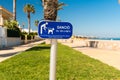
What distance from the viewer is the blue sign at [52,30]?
450cm

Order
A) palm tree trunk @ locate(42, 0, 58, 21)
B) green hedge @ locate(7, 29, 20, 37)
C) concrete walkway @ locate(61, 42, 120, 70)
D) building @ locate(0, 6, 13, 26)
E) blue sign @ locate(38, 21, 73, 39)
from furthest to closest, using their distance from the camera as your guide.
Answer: building @ locate(0, 6, 13, 26), green hedge @ locate(7, 29, 20, 37), concrete walkway @ locate(61, 42, 120, 70), palm tree trunk @ locate(42, 0, 58, 21), blue sign @ locate(38, 21, 73, 39)

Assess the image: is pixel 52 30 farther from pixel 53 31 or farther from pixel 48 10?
pixel 48 10

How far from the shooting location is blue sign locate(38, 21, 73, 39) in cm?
450

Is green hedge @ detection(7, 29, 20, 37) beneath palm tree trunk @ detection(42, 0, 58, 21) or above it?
beneath

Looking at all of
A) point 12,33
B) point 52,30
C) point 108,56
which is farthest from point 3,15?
point 52,30

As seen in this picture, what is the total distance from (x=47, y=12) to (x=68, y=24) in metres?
1.09

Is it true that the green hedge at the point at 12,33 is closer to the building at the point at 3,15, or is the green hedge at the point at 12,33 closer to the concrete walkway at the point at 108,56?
the building at the point at 3,15

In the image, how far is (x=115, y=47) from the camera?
97.1 ft

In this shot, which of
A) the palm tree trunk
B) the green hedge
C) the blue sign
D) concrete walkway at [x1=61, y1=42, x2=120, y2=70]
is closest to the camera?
the blue sign

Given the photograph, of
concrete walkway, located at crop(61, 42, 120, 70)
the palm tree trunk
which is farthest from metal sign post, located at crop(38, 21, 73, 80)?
concrete walkway, located at crop(61, 42, 120, 70)

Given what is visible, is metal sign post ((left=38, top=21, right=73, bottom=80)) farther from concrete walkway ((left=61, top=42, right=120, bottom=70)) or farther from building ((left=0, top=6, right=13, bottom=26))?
building ((left=0, top=6, right=13, bottom=26))

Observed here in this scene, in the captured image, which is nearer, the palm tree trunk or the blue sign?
the blue sign

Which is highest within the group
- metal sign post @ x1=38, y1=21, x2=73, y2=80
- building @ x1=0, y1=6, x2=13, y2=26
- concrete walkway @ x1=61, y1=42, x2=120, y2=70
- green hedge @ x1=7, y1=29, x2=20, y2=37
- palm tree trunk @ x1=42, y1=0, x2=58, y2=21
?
building @ x1=0, y1=6, x2=13, y2=26

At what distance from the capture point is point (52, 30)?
178 inches
